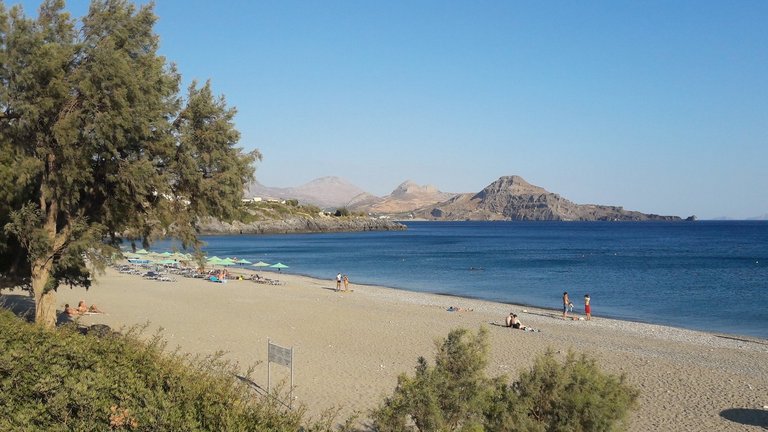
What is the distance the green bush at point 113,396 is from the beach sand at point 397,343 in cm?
369

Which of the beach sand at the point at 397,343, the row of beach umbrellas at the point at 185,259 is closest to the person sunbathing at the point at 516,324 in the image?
the beach sand at the point at 397,343

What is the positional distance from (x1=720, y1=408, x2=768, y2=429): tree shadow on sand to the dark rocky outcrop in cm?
11753

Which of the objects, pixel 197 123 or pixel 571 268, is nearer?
pixel 197 123

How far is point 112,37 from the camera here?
13664mm

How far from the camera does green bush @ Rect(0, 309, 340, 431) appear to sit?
4.99 m

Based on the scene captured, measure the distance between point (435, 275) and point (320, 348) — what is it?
35.6 metres

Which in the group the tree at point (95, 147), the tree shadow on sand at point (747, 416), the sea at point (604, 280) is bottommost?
the sea at point (604, 280)

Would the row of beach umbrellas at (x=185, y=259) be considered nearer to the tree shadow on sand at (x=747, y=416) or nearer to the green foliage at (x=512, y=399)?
the tree shadow on sand at (x=747, y=416)

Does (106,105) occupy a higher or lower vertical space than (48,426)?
higher

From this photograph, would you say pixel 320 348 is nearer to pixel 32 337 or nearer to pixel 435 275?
pixel 32 337

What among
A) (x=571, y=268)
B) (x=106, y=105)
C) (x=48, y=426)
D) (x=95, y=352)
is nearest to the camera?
(x=48, y=426)

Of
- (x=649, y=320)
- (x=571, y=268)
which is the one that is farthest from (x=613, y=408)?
(x=571, y=268)

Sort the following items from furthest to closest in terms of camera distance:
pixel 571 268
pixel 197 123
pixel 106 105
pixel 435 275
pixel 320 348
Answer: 1. pixel 571 268
2. pixel 435 275
3. pixel 320 348
4. pixel 197 123
5. pixel 106 105

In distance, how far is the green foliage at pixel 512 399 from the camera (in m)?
7.58
